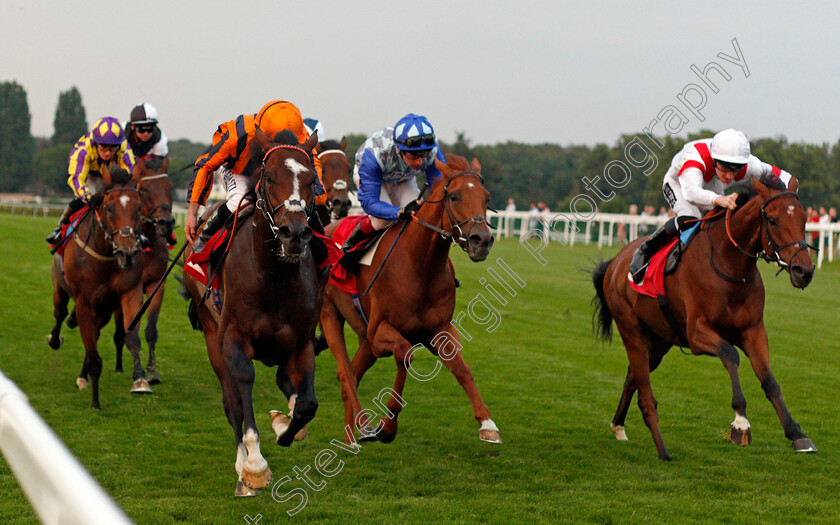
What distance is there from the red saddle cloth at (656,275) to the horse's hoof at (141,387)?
4.41 m

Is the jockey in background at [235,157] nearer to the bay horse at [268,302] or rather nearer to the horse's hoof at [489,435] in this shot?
the bay horse at [268,302]

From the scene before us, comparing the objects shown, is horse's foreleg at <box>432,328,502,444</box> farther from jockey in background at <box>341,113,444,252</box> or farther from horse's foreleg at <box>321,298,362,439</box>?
jockey in background at <box>341,113,444,252</box>

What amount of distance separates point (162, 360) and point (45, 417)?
301 centimetres

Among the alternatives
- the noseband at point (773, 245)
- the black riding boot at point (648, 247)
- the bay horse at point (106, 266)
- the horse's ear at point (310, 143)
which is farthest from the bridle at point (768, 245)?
the bay horse at point (106, 266)

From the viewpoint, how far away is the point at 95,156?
880 cm

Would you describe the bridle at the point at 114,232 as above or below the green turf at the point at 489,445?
above

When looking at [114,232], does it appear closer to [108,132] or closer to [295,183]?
[108,132]

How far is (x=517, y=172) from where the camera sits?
60562 millimetres

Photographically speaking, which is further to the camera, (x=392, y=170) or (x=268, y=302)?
(x=392, y=170)

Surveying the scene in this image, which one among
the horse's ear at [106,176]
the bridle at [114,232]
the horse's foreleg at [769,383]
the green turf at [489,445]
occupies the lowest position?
the green turf at [489,445]

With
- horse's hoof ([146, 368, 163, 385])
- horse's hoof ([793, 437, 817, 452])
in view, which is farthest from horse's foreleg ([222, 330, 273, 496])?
horse's hoof ([146, 368, 163, 385])

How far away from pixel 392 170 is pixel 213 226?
5.28 feet

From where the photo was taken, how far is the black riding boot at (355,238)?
6645mm

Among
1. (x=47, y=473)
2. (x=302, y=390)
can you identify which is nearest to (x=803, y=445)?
(x=302, y=390)
